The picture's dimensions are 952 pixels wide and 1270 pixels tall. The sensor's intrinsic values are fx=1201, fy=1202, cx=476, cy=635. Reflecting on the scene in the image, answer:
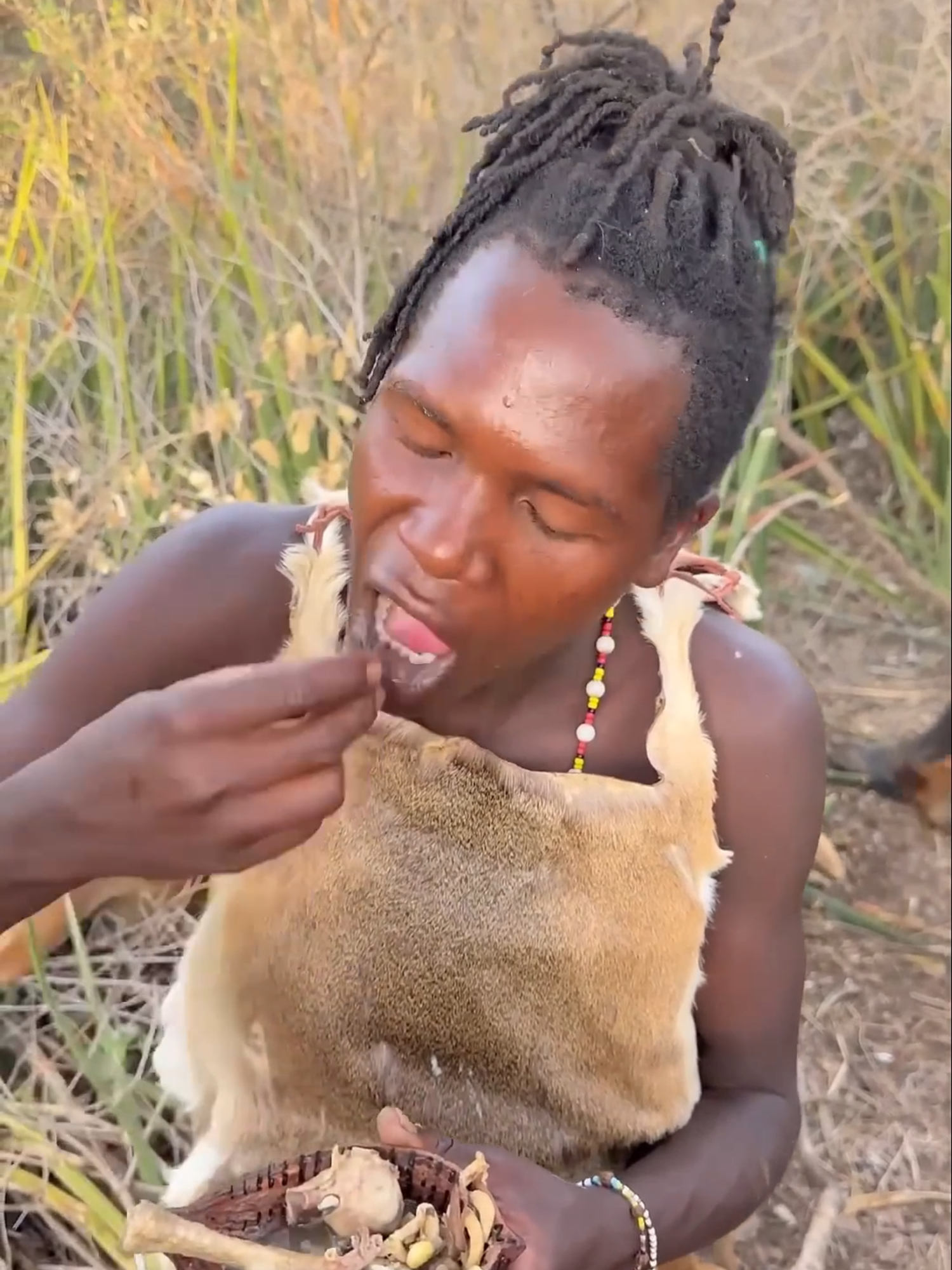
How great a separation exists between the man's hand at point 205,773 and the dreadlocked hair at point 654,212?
0.94 feet

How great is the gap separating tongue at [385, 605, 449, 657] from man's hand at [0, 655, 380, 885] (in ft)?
0.27

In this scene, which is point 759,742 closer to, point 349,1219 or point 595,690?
point 595,690

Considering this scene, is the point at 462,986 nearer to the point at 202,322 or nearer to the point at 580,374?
the point at 580,374

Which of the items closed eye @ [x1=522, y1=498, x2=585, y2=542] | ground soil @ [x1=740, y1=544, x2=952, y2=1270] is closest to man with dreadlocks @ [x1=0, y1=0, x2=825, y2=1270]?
closed eye @ [x1=522, y1=498, x2=585, y2=542]

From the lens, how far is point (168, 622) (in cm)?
100

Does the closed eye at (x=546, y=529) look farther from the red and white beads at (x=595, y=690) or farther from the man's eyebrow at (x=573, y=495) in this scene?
the red and white beads at (x=595, y=690)

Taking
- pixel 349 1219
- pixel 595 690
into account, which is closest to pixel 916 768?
pixel 595 690

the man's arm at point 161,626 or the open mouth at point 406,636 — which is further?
the man's arm at point 161,626

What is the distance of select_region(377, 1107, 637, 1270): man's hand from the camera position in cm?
82

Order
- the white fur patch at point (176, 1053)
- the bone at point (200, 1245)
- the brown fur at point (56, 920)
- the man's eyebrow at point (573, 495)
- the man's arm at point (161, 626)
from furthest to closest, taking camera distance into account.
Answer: the brown fur at point (56, 920)
the white fur patch at point (176, 1053)
the man's arm at point (161, 626)
the man's eyebrow at point (573, 495)
the bone at point (200, 1245)

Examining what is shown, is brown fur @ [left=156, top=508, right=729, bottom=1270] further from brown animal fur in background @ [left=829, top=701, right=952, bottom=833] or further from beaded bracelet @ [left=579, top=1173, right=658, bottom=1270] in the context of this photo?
brown animal fur in background @ [left=829, top=701, right=952, bottom=833]

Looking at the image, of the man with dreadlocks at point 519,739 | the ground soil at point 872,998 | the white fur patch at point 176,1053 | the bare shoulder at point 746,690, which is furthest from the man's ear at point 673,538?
the ground soil at point 872,998

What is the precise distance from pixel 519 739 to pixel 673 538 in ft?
0.81

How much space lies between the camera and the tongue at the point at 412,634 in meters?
0.83
